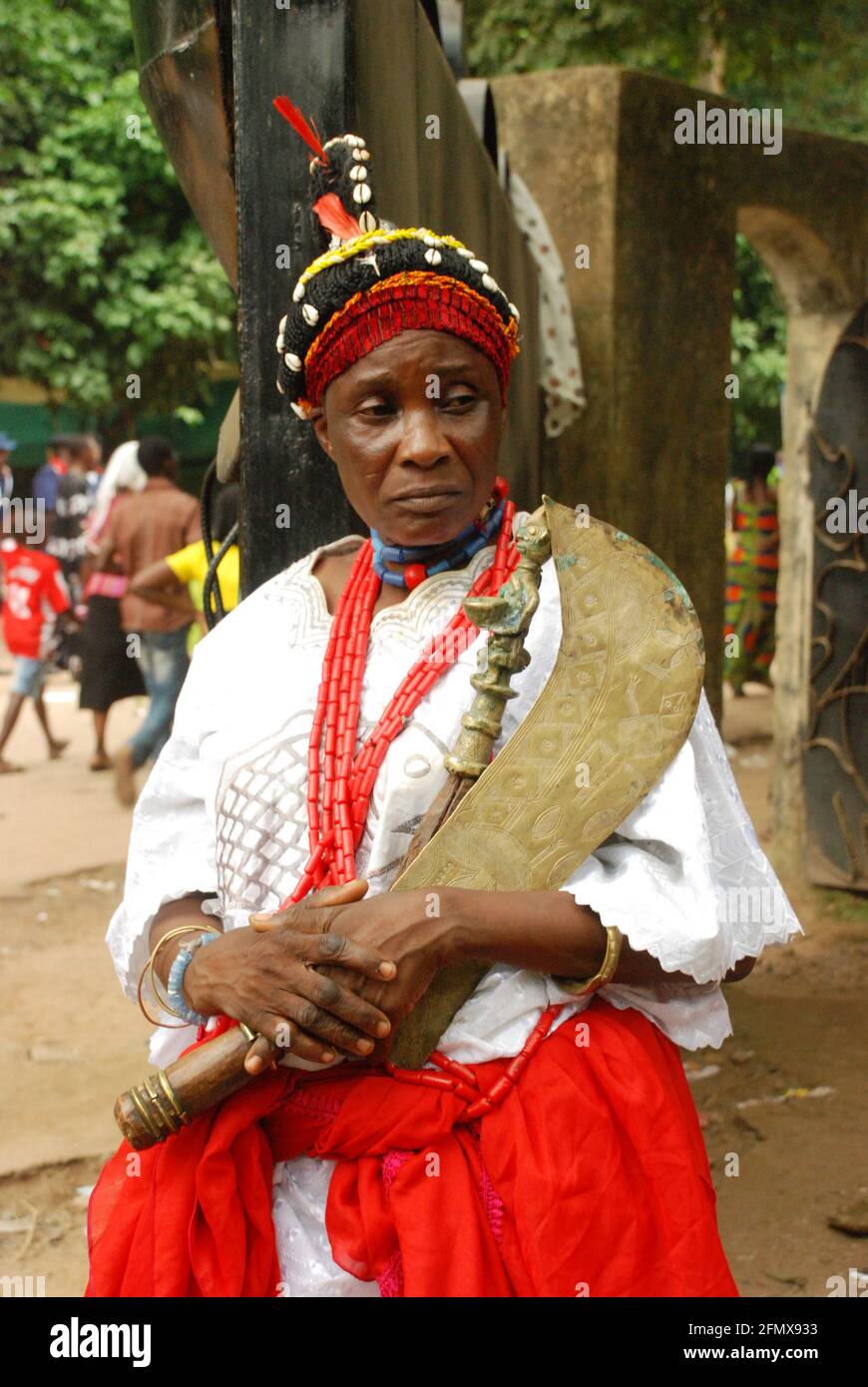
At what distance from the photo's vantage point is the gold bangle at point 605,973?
1.51 m

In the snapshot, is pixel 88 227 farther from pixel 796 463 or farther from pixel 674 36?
pixel 796 463

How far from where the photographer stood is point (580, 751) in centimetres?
158

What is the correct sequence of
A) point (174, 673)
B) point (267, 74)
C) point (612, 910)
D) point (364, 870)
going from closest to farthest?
point (612, 910) < point (364, 870) < point (267, 74) < point (174, 673)

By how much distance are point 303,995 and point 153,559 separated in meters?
6.33

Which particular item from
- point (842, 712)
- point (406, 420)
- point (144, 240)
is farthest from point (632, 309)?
point (144, 240)

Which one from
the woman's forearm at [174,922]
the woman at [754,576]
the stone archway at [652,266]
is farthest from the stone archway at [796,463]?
the woman's forearm at [174,922]

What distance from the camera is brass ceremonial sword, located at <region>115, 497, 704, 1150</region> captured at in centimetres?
155

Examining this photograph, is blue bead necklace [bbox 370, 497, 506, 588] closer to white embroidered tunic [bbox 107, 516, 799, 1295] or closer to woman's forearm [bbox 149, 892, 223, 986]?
white embroidered tunic [bbox 107, 516, 799, 1295]

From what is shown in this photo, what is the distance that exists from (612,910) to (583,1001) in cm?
16

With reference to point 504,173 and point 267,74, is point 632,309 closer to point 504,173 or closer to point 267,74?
point 504,173

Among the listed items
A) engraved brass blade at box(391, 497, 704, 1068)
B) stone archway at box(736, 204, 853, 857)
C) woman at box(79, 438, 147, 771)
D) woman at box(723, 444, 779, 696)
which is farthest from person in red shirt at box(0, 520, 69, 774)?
engraved brass blade at box(391, 497, 704, 1068)

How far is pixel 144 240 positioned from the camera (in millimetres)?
13664

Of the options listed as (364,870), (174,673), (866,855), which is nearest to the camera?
(364,870)

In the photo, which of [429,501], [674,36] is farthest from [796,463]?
[429,501]
